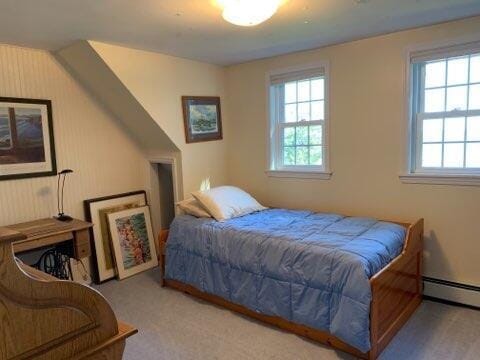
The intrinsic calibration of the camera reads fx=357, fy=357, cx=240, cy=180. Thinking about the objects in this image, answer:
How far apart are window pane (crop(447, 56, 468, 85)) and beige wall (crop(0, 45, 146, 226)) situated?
3.02 m

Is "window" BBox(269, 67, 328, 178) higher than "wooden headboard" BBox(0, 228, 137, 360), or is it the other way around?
"window" BBox(269, 67, 328, 178)

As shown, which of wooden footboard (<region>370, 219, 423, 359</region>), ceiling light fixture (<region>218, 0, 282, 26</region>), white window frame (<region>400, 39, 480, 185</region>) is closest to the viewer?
ceiling light fixture (<region>218, 0, 282, 26</region>)

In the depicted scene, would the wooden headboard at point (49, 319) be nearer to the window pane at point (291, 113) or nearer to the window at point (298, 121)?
the window at point (298, 121)

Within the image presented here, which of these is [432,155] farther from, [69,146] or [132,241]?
[69,146]

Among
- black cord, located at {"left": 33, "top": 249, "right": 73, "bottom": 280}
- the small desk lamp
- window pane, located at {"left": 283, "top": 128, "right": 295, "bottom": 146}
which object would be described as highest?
window pane, located at {"left": 283, "top": 128, "right": 295, "bottom": 146}

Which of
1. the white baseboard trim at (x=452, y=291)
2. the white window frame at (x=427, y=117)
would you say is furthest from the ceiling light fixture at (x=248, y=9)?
the white baseboard trim at (x=452, y=291)

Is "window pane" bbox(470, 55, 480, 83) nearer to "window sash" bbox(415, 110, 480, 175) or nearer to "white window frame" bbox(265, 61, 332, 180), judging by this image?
"window sash" bbox(415, 110, 480, 175)

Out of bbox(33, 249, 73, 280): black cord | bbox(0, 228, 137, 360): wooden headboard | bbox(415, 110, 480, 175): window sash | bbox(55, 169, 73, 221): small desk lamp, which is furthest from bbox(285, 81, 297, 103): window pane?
bbox(0, 228, 137, 360): wooden headboard

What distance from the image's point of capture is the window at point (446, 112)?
2707mm

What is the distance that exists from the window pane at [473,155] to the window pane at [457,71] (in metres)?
0.50

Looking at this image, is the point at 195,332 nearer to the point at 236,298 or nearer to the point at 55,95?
the point at 236,298

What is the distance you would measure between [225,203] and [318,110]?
128cm

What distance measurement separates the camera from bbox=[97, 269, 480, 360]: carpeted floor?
229 cm

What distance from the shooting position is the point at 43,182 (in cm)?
317
